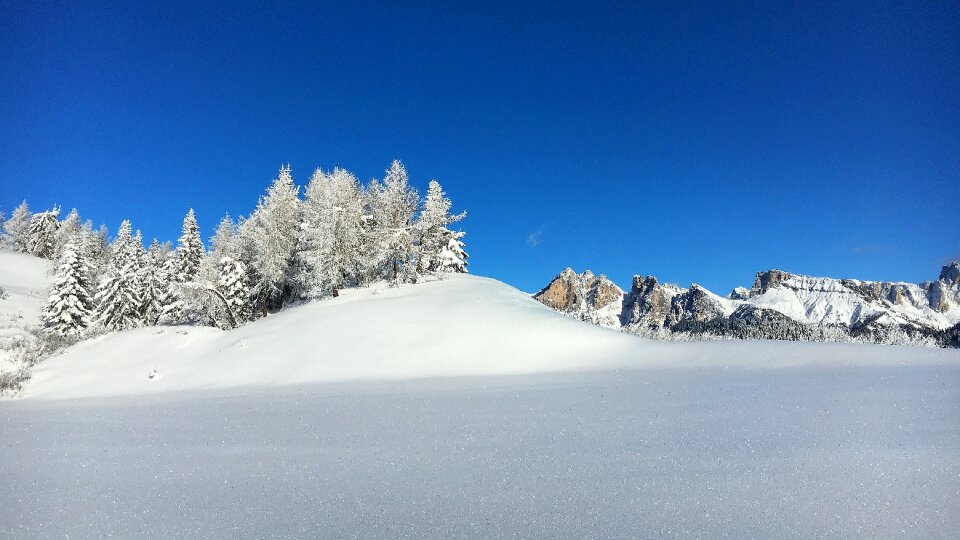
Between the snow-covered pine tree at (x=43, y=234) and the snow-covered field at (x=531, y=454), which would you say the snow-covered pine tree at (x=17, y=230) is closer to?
the snow-covered pine tree at (x=43, y=234)

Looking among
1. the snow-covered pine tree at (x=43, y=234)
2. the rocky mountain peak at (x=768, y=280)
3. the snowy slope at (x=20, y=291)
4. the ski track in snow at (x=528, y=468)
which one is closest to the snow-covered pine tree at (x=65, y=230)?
the snow-covered pine tree at (x=43, y=234)

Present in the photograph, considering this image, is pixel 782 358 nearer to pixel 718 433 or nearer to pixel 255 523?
pixel 718 433

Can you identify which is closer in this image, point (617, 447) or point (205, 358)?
point (617, 447)

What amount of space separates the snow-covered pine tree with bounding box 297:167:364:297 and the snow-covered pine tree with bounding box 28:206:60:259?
76143mm

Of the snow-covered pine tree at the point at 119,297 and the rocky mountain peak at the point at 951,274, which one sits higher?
the rocky mountain peak at the point at 951,274

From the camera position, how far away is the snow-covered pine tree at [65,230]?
78500 mm

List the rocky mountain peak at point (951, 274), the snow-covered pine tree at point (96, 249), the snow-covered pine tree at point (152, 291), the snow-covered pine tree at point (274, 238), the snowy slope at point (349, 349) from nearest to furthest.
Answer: the snowy slope at point (349, 349) → the snow-covered pine tree at point (274, 238) → the snow-covered pine tree at point (152, 291) → the snow-covered pine tree at point (96, 249) → the rocky mountain peak at point (951, 274)

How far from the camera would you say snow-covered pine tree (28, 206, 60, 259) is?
78938 mm

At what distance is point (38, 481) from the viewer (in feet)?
18.1

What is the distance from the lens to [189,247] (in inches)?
2010

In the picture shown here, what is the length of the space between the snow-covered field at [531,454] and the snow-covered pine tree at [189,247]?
Result: 39077 mm

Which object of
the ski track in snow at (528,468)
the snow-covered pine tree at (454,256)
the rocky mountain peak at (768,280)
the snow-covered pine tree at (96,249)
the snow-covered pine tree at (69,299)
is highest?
the rocky mountain peak at (768,280)

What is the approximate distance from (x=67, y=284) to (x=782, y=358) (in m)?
55.4

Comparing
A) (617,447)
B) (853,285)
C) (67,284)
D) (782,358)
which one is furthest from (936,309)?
(67,284)
